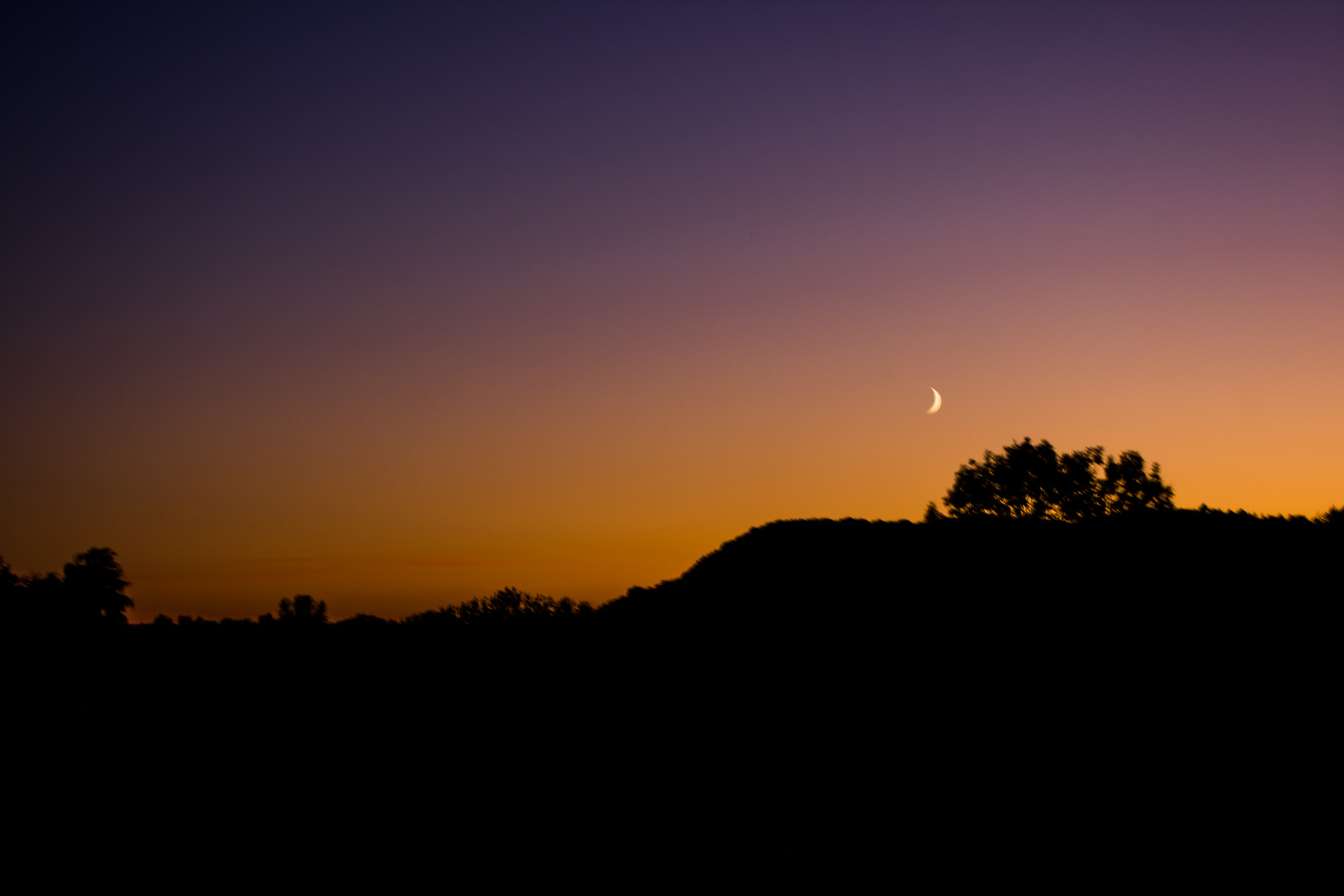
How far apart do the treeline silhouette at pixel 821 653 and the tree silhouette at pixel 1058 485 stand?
2425cm

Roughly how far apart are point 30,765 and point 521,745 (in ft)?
28.7

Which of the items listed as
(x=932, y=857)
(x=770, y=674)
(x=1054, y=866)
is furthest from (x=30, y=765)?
(x=1054, y=866)

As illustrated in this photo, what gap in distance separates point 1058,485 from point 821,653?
114 feet

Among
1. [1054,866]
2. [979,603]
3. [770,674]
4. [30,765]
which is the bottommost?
[1054,866]

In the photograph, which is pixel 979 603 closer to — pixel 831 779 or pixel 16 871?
pixel 831 779

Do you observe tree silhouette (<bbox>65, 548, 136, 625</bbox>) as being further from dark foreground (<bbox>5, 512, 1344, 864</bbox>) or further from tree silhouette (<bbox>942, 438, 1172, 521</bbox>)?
tree silhouette (<bbox>942, 438, 1172, 521</bbox>)

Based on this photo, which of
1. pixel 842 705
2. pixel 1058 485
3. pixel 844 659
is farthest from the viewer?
pixel 1058 485

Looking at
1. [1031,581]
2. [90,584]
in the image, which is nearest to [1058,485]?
[1031,581]

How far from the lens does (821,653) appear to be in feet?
56.7

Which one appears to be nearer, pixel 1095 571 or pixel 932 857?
pixel 932 857

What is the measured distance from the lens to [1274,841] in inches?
412

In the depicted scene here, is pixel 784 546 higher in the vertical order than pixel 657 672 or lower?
higher

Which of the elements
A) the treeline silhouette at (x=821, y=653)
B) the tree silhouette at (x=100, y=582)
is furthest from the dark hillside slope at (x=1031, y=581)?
the tree silhouette at (x=100, y=582)

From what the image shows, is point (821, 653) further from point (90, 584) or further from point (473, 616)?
point (90, 584)
